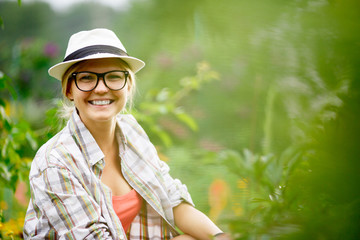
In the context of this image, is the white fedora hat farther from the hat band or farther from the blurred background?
the blurred background

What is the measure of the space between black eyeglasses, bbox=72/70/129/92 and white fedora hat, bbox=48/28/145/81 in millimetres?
61

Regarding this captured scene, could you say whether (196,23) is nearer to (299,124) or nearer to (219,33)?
(219,33)

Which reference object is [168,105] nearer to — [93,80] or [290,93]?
[93,80]

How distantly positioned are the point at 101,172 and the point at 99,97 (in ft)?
0.97

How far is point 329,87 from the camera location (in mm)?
401

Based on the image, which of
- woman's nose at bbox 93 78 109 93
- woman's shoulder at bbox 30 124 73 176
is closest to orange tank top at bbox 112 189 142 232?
woman's shoulder at bbox 30 124 73 176

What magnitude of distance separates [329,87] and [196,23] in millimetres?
185

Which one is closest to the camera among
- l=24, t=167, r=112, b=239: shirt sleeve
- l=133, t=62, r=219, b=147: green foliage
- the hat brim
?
l=24, t=167, r=112, b=239: shirt sleeve

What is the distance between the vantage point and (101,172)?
4.89 ft

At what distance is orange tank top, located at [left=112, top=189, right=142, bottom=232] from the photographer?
1539 mm

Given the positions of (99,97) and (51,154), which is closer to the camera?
(51,154)

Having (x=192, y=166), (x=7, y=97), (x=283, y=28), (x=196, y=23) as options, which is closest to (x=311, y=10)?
(x=283, y=28)

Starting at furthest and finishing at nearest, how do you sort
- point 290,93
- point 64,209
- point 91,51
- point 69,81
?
1. point 69,81
2. point 91,51
3. point 64,209
4. point 290,93

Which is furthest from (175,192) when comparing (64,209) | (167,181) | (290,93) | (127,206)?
(290,93)
